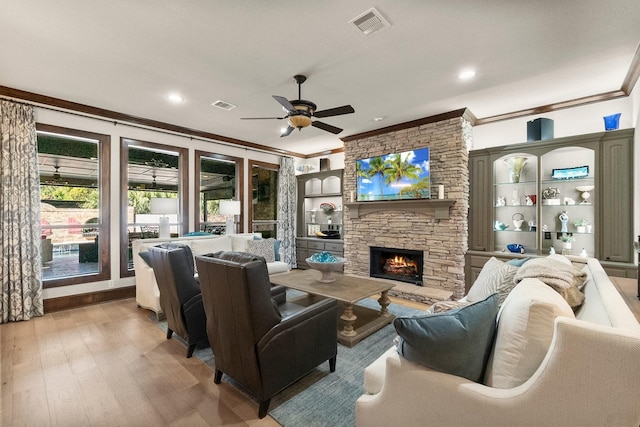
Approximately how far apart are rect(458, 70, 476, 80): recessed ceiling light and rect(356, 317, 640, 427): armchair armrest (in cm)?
291

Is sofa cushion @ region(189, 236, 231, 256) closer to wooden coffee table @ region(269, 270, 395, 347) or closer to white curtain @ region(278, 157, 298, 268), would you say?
wooden coffee table @ region(269, 270, 395, 347)

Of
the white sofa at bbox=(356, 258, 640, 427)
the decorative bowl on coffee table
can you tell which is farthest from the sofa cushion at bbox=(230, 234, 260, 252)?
the white sofa at bbox=(356, 258, 640, 427)

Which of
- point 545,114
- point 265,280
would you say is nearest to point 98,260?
point 265,280

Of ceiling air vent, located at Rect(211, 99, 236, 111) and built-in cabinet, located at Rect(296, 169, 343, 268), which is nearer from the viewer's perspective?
ceiling air vent, located at Rect(211, 99, 236, 111)

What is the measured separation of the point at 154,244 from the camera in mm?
3984

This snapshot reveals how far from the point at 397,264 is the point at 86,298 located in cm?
491

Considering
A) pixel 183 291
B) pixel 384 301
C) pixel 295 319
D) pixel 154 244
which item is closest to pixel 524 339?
pixel 295 319

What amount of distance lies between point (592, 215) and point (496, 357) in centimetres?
375

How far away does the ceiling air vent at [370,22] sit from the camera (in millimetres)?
2156

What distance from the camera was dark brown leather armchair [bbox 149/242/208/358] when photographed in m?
2.50

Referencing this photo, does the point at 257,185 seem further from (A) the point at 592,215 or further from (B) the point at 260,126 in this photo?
(A) the point at 592,215

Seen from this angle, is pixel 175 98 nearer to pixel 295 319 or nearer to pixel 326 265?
pixel 326 265

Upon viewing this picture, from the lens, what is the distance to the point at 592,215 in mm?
3631

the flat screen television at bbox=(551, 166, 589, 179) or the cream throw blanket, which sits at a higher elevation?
the flat screen television at bbox=(551, 166, 589, 179)
